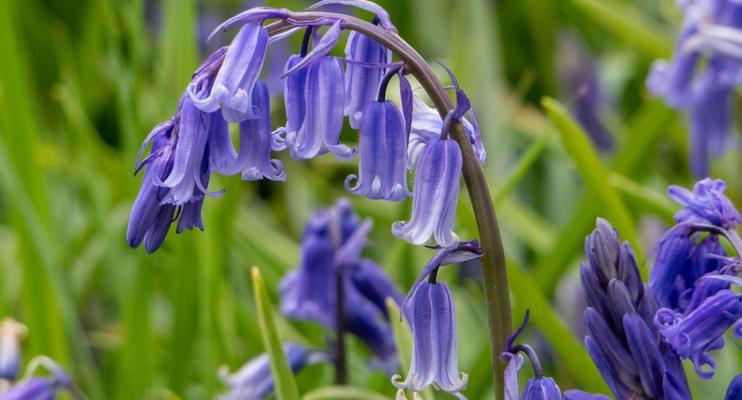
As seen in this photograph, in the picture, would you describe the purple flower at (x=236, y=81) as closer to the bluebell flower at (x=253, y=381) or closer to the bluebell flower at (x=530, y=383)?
the bluebell flower at (x=530, y=383)

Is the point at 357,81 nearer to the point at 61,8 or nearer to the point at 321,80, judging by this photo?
the point at 321,80

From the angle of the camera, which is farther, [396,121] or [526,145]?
[526,145]

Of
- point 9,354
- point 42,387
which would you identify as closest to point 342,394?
point 42,387

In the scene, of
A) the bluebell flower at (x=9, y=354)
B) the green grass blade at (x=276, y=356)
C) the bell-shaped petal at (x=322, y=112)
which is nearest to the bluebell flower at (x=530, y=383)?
the bell-shaped petal at (x=322, y=112)

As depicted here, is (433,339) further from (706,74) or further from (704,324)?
(706,74)

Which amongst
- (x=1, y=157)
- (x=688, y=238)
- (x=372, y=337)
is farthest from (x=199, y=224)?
(x=1, y=157)

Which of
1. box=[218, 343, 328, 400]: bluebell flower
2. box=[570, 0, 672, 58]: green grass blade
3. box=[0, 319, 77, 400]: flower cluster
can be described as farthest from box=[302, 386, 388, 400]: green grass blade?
box=[570, 0, 672, 58]: green grass blade
